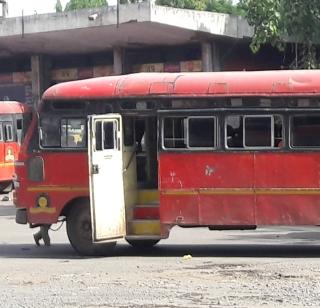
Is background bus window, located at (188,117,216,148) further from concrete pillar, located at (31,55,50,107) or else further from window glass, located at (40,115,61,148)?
concrete pillar, located at (31,55,50,107)

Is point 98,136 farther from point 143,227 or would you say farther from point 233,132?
point 233,132

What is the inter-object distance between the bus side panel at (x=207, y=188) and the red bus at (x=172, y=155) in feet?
0.05

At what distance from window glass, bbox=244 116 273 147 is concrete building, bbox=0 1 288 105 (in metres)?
14.2

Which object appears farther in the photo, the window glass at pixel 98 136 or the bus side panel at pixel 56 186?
the bus side panel at pixel 56 186

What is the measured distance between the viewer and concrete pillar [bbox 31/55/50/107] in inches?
1278

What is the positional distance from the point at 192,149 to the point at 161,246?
7.56ft

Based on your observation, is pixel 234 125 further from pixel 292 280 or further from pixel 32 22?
pixel 32 22

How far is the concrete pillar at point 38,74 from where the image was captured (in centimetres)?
3247

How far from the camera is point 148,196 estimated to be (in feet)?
38.7

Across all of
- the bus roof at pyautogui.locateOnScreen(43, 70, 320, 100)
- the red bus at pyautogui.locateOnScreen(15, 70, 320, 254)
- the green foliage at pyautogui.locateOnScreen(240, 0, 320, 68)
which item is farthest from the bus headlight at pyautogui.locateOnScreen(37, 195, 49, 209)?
the green foliage at pyautogui.locateOnScreen(240, 0, 320, 68)

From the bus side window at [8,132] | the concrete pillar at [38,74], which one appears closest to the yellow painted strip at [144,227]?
the bus side window at [8,132]

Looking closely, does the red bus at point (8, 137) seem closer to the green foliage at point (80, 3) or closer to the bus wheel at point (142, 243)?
the bus wheel at point (142, 243)

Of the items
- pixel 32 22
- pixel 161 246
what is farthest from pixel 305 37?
pixel 32 22

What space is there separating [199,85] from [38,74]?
22199mm
